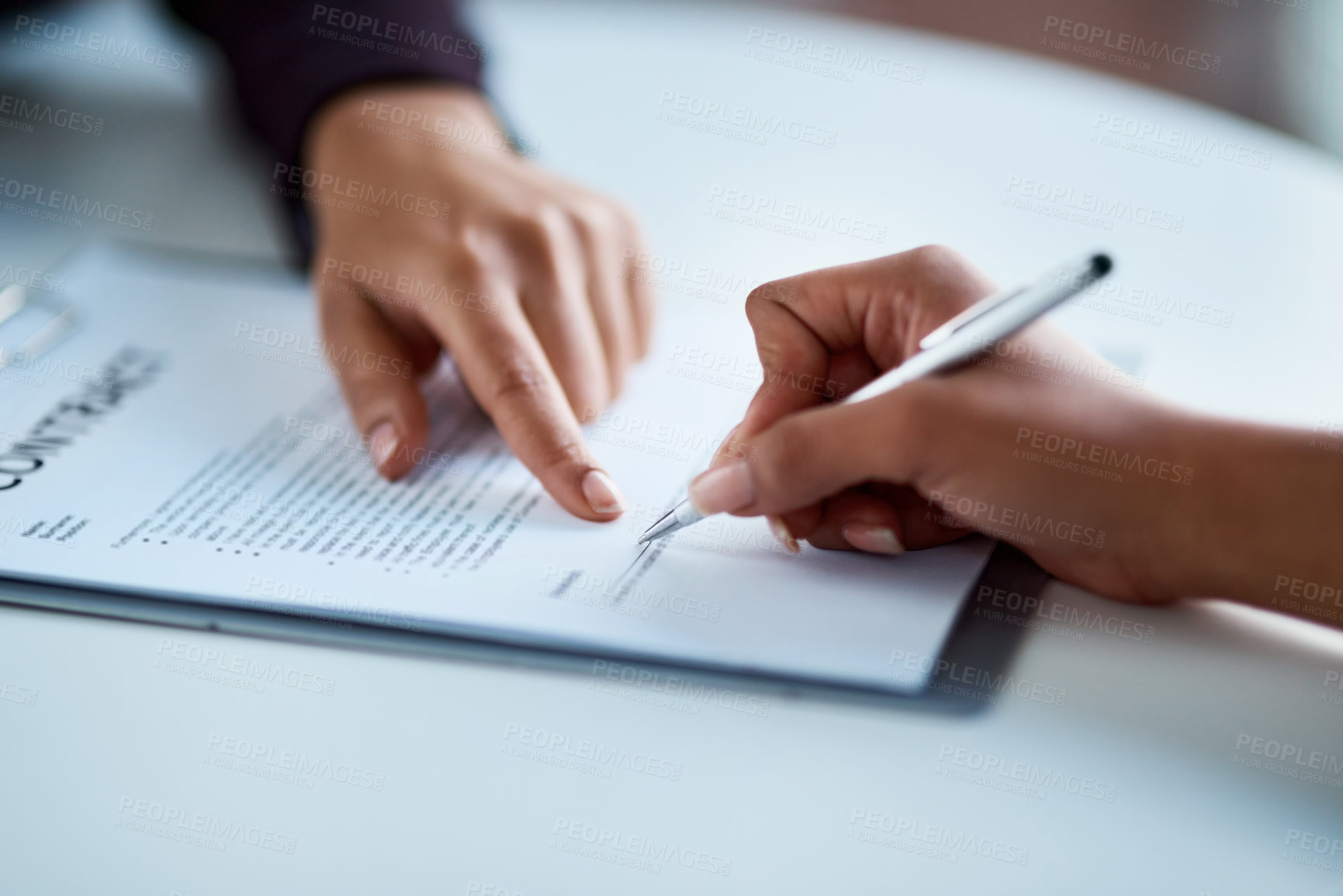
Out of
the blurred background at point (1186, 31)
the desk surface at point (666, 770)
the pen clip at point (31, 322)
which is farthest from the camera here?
the blurred background at point (1186, 31)

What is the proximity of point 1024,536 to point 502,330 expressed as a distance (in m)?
0.44

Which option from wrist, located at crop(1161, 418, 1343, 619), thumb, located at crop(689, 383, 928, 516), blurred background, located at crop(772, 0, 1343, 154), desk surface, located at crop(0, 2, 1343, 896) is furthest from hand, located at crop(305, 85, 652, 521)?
blurred background, located at crop(772, 0, 1343, 154)

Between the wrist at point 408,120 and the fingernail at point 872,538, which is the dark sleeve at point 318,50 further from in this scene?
the fingernail at point 872,538

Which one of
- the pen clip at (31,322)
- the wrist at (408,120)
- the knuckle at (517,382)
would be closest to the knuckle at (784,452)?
the knuckle at (517,382)

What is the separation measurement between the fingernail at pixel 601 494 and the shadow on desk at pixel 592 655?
6.0 inches

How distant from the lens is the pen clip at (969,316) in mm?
580

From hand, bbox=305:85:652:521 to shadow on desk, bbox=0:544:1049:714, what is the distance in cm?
16

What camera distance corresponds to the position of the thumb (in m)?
0.60

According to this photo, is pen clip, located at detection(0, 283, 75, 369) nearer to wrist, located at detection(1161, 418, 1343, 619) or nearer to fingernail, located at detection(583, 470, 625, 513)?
fingernail, located at detection(583, 470, 625, 513)

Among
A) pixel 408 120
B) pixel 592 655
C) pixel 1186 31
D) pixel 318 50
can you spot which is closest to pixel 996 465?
pixel 592 655

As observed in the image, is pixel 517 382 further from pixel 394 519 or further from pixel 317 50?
pixel 317 50

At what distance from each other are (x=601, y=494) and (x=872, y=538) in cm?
19

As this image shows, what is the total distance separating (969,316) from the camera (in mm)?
595

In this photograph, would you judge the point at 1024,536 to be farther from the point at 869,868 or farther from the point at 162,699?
the point at 162,699
